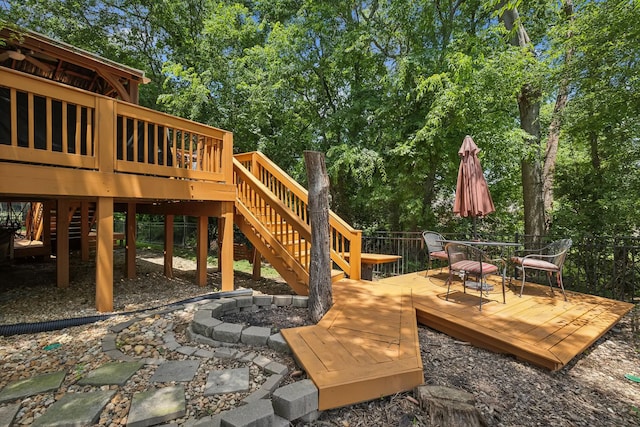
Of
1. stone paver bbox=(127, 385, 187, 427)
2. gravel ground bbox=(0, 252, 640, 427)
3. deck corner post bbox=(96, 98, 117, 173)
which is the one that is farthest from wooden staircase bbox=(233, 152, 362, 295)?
stone paver bbox=(127, 385, 187, 427)

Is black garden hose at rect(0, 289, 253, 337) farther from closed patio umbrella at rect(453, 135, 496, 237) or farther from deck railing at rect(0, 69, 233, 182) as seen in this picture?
closed patio umbrella at rect(453, 135, 496, 237)

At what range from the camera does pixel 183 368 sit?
2527mm

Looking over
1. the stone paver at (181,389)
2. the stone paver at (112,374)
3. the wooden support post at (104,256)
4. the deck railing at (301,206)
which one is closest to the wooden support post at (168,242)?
the deck railing at (301,206)

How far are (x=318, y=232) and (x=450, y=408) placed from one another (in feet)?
6.69

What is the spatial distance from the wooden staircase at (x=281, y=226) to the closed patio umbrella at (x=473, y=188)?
1.88 metres

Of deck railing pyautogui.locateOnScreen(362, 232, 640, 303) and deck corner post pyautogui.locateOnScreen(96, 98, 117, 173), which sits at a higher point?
deck corner post pyautogui.locateOnScreen(96, 98, 117, 173)

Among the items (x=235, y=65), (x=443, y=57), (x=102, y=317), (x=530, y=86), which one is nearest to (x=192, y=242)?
(x=235, y=65)

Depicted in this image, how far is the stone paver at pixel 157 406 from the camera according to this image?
6.11ft

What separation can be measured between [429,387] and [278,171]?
13.8 ft

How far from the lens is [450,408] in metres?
2.04

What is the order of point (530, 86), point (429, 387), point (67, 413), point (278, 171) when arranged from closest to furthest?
point (67, 413), point (429, 387), point (278, 171), point (530, 86)

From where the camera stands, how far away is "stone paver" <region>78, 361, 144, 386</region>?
90.4 inches

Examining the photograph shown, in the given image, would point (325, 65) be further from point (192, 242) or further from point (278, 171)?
point (192, 242)

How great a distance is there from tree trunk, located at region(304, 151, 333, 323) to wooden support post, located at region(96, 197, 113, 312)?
2.54 m
